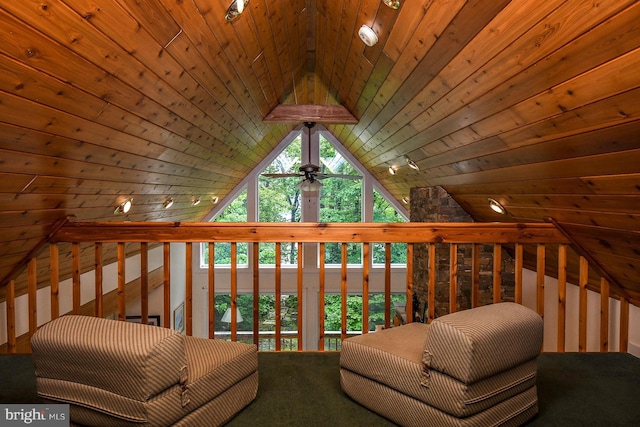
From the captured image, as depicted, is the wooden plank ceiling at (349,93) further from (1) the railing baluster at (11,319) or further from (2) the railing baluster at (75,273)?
(2) the railing baluster at (75,273)

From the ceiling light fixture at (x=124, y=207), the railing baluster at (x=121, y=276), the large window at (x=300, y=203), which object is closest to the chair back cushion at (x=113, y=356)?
the railing baluster at (x=121, y=276)

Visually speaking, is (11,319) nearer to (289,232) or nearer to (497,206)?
(289,232)

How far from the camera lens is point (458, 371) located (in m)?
1.56

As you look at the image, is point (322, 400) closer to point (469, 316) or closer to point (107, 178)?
point (469, 316)

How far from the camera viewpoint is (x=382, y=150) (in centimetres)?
509

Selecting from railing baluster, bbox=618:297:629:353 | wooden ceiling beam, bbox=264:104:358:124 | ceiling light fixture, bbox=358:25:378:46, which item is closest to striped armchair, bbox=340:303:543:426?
railing baluster, bbox=618:297:629:353

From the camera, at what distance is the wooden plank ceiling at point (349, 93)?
1455 mm

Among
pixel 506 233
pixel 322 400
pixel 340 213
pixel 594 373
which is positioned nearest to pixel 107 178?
pixel 322 400

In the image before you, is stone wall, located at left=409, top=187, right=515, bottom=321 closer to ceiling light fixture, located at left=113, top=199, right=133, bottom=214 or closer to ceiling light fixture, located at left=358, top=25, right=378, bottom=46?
ceiling light fixture, located at left=358, top=25, right=378, bottom=46

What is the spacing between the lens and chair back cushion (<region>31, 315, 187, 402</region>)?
1.44 meters

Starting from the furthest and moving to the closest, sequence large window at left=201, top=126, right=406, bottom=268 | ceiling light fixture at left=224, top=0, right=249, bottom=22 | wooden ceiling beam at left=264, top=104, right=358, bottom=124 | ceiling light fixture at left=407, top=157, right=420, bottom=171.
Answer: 1. large window at left=201, top=126, right=406, bottom=268
2. wooden ceiling beam at left=264, top=104, right=358, bottom=124
3. ceiling light fixture at left=407, top=157, right=420, bottom=171
4. ceiling light fixture at left=224, top=0, right=249, bottom=22

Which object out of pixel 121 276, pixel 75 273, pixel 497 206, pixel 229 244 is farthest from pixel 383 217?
pixel 75 273

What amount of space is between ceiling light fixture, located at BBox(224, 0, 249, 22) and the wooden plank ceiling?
8 cm

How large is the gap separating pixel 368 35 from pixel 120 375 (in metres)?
2.18
